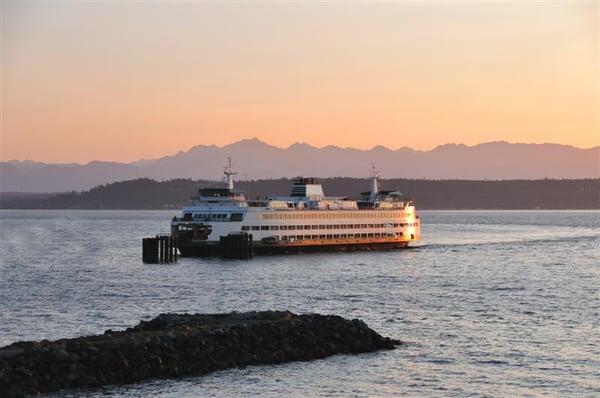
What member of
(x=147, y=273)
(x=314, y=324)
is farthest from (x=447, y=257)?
(x=314, y=324)

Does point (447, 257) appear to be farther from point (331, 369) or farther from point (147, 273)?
point (331, 369)

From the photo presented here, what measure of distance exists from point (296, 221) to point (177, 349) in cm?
6363

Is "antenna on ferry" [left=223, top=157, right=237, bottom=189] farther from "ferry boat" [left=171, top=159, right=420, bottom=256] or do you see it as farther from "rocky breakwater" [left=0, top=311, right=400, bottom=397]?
"rocky breakwater" [left=0, top=311, right=400, bottom=397]

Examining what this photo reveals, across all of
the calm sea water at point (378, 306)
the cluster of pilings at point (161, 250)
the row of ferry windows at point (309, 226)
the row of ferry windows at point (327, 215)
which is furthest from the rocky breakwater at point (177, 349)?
the row of ferry windows at point (327, 215)

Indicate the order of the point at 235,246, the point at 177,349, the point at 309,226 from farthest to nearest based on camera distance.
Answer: the point at 309,226 < the point at 235,246 < the point at 177,349

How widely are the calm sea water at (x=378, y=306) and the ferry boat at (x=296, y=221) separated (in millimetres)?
3193

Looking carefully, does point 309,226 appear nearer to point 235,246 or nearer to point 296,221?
point 296,221

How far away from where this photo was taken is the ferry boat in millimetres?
89688

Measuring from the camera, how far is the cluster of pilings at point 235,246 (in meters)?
86.5

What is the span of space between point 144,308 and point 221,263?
31.0 metres

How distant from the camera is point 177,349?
3247 centimetres

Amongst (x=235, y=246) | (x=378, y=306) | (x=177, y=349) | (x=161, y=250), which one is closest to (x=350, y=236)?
(x=235, y=246)

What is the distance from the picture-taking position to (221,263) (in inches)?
3241

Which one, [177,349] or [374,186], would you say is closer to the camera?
[177,349]
